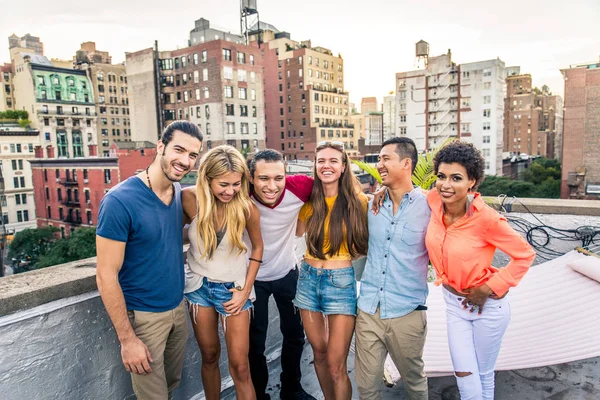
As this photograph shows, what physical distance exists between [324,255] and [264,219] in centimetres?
51

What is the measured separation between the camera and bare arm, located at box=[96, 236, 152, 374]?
2.08m

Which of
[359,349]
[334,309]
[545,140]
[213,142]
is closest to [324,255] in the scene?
[334,309]

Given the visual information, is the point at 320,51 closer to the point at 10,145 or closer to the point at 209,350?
the point at 10,145

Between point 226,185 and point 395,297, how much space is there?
1221mm

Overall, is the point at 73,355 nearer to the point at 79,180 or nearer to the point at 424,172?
the point at 424,172

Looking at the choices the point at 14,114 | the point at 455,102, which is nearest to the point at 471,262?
the point at 455,102

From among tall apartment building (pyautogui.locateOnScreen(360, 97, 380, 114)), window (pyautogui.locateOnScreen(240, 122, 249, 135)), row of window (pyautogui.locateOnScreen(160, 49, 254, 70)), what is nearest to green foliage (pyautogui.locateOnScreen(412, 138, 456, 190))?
row of window (pyautogui.locateOnScreen(160, 49, 254, 70))

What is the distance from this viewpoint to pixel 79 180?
142 feet

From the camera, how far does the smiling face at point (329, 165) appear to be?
271 cm

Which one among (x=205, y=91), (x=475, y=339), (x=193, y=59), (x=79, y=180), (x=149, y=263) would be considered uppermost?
(x=193, y=59)

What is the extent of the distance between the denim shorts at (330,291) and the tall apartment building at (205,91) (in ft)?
167

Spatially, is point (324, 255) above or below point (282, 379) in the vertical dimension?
above

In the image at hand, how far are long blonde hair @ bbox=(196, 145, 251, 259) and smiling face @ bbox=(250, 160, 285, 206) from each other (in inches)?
7.3

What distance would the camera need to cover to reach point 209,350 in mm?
2627
